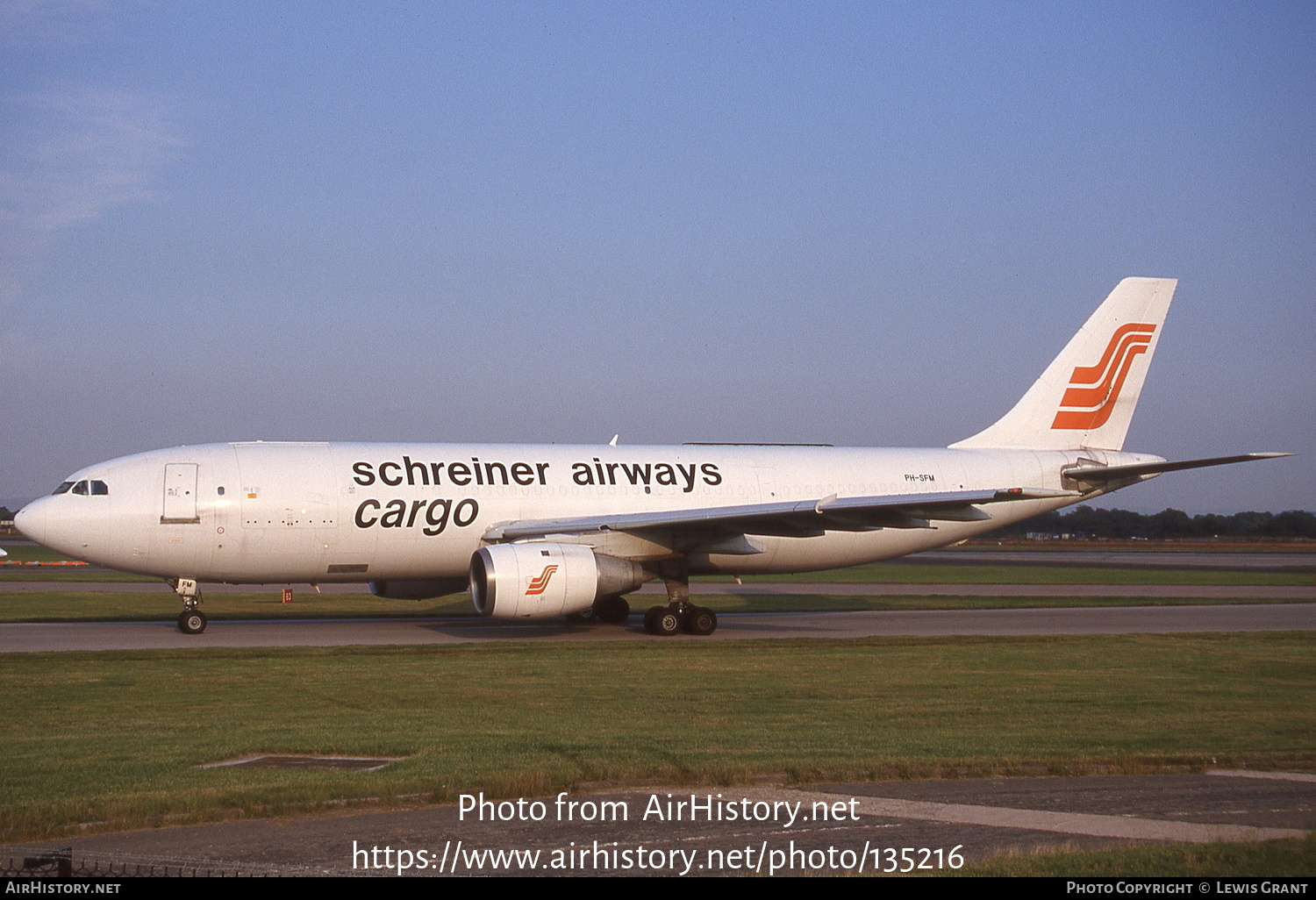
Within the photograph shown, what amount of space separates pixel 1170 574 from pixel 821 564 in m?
30.0

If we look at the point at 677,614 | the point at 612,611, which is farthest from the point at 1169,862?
the point at 612,611

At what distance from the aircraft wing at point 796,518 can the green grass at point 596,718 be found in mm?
3063

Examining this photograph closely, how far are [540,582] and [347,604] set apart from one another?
14645 mm

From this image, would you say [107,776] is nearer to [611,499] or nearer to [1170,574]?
[611,499]

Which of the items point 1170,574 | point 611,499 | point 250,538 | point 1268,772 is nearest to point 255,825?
point 1268,772

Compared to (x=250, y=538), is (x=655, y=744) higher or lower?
lower

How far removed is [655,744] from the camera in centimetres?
1120

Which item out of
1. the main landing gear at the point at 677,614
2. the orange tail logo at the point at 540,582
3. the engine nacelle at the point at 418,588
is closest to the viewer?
the orange tail logo at the point at 540,582

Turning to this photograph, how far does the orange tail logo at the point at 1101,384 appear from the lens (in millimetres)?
30891

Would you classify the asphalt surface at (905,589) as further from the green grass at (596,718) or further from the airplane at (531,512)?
the green grass at (596,718)

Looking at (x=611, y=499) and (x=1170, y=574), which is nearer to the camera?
(x=611, y=499)

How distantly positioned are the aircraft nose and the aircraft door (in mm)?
2121

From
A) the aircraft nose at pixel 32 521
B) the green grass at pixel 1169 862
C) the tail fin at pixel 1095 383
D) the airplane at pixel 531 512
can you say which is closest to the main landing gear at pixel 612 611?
the airplane at pixel 531 512
